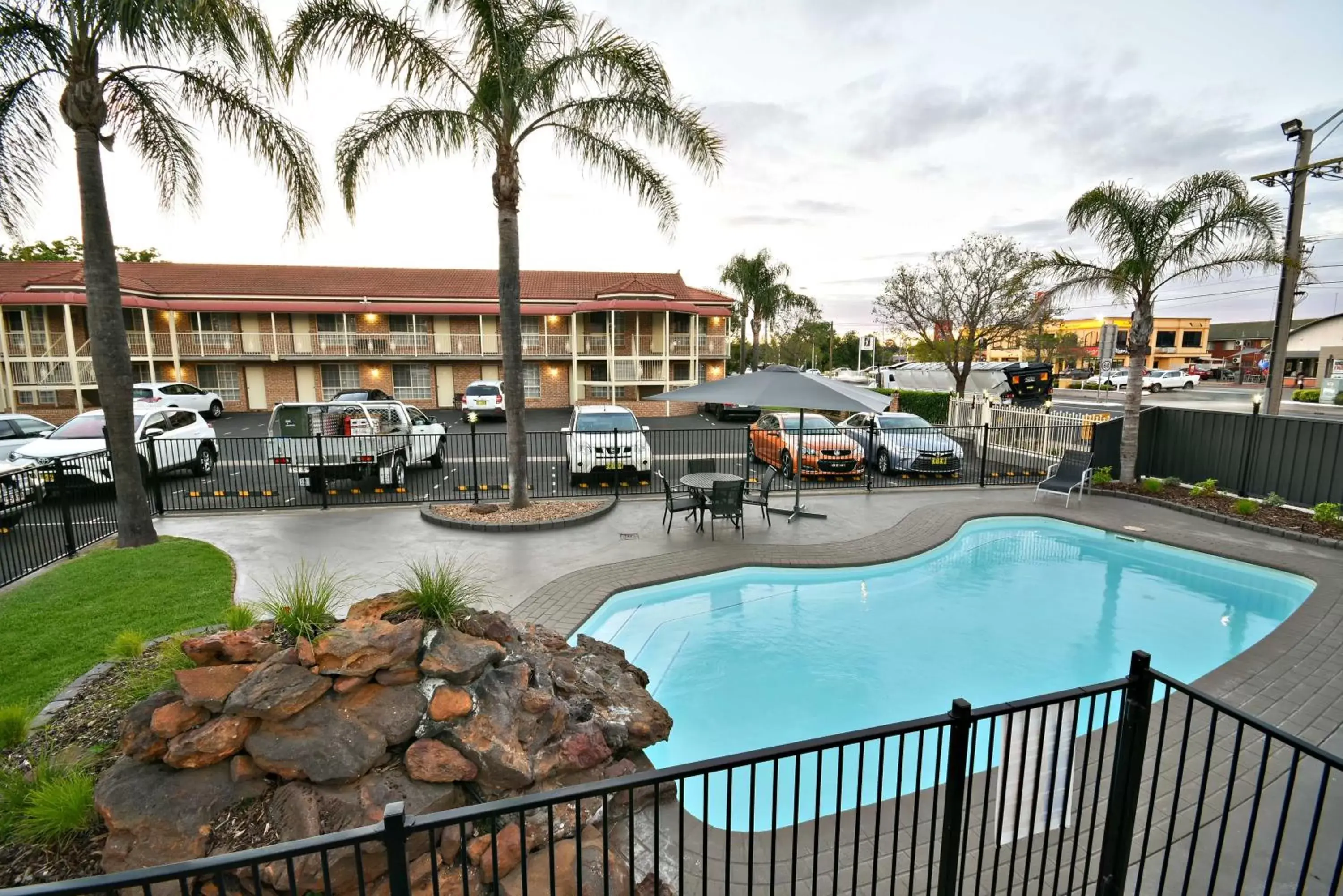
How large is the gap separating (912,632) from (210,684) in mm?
6486

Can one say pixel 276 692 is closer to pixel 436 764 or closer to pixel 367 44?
pixel 436 764

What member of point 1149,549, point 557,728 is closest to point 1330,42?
point 1149,549

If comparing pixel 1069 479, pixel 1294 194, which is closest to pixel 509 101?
pixel 1069 479

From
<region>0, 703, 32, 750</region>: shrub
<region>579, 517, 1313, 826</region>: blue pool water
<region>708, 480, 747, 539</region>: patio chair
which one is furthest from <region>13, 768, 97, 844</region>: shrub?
<region>708, 480, 747, 539</region>: patio chair

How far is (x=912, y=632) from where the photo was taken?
6.95 m

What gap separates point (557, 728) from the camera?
3.85m

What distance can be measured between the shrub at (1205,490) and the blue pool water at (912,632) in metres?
3.05

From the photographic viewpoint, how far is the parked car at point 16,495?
7801mm

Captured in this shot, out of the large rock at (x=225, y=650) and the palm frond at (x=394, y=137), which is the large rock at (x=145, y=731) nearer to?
the large rock at (x=225, y=650)

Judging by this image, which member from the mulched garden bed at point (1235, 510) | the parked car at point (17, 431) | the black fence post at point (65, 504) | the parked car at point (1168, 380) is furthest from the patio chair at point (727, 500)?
the parked car at point (1168, 380)

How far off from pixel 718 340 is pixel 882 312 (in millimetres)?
8937

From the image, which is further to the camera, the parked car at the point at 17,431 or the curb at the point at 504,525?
the parked car at the point at 17,431

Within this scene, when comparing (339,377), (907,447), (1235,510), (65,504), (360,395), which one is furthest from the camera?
(339,377)

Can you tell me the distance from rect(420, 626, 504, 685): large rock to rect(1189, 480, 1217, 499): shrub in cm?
1319
